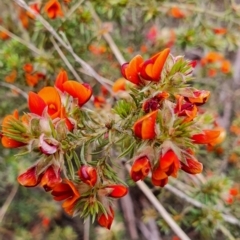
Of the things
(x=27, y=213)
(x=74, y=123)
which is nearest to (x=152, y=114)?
(x=74, y=123)

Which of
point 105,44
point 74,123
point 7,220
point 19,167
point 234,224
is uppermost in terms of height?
point 74,123

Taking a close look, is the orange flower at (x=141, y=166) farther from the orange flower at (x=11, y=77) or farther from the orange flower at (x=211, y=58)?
the orange flower at (x=211, y=58)

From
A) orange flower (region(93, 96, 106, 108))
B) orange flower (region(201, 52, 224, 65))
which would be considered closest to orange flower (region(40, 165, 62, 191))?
orange flower (region(93, 96, 106, 108))

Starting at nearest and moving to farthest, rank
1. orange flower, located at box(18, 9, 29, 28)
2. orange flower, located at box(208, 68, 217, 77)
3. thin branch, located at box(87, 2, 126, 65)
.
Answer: thin branch, located at box(87, 2, 126, 65), orange flower, located at box(18, 9, 29, 28), orange flower, located at box(208, 68, 217, 77)

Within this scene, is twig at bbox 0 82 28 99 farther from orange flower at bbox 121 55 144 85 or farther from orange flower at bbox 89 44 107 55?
orange flower at bbox 121 55 144 85

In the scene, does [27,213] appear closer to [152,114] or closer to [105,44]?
[105,44]

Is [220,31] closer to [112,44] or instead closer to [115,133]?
[112,44]
